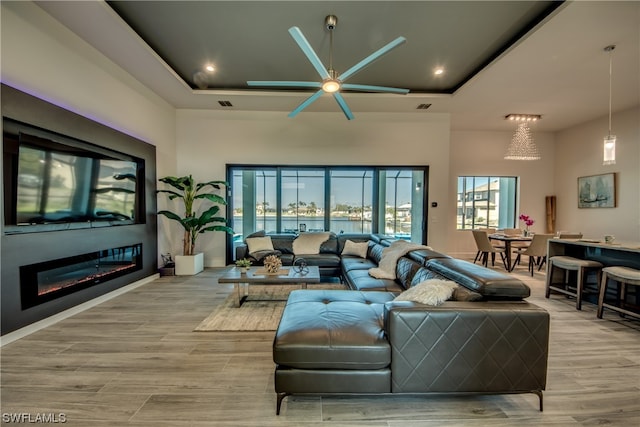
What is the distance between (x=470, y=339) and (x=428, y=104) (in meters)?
5.04

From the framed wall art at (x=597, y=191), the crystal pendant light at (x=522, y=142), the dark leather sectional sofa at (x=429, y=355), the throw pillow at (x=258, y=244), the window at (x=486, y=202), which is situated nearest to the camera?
the dark leather sectional sofa at (x=429, y=355)

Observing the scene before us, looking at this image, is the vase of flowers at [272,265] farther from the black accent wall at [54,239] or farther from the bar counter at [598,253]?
the bar counter at [598,253]

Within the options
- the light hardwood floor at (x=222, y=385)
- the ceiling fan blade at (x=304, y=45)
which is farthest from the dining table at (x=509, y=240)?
the ceiling fan blade at (x=304, y=45)

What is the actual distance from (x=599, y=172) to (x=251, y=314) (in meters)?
8.38

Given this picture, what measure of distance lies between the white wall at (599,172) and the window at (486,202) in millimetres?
1172

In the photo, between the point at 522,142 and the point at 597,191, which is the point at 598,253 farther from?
the point at 597,191

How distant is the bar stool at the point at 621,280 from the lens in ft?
9.39

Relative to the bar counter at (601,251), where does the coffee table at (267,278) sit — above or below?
below

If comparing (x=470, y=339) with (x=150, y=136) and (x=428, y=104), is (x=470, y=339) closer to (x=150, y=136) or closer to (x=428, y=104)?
(x=428, y=104)

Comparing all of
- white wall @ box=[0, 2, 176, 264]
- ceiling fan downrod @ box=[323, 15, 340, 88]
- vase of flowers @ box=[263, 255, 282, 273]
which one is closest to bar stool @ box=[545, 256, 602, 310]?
ceiling fan downrod @ box=[323, 15, 340, 88]

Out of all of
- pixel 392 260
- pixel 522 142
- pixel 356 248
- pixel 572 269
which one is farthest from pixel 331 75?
pixel 522 142

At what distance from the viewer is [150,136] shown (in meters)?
4.93

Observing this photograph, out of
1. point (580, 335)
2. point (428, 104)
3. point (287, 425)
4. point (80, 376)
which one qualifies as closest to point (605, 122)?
point (428, 104)

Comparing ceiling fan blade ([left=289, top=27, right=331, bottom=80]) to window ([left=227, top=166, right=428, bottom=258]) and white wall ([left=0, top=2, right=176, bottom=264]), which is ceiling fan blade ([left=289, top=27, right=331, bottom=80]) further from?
window ([left=227, top=166, right=428, bottom=258])
